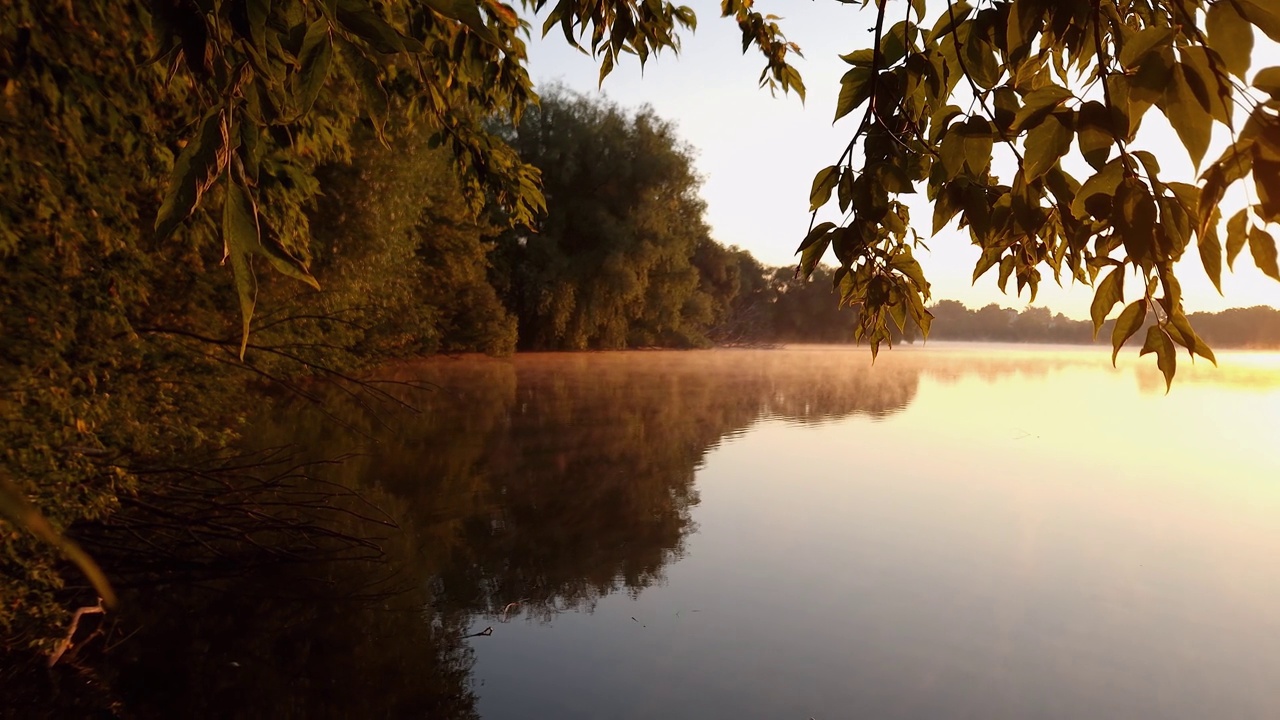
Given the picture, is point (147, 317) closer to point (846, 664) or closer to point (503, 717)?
point (503, 717)

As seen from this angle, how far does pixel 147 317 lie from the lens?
6.02 m

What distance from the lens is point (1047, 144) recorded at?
1137 millimetres

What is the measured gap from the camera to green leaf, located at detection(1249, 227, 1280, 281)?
1.00 m

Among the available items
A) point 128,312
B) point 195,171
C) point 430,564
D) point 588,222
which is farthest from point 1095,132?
point 588,222

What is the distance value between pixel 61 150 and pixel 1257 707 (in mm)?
6337

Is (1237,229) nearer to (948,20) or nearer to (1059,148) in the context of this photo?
(1059,148)

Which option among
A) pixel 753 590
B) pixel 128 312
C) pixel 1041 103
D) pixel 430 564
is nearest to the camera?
pixel 1041 103

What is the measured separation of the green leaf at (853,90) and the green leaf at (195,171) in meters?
1.23

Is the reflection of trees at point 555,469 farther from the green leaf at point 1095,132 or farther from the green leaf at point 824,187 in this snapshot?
the green leaf at point 1095,132

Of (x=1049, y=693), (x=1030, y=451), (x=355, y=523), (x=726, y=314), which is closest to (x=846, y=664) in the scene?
(x=1049, y=693)

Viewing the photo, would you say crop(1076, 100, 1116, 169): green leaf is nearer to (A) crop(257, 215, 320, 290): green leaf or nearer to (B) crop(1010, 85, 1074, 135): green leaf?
(B) crop(1010, 85, 1074, 135): green leaf

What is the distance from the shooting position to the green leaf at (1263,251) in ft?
3.29

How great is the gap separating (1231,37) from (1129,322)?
50 centimetres

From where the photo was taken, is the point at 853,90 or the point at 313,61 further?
the point at 853,90
